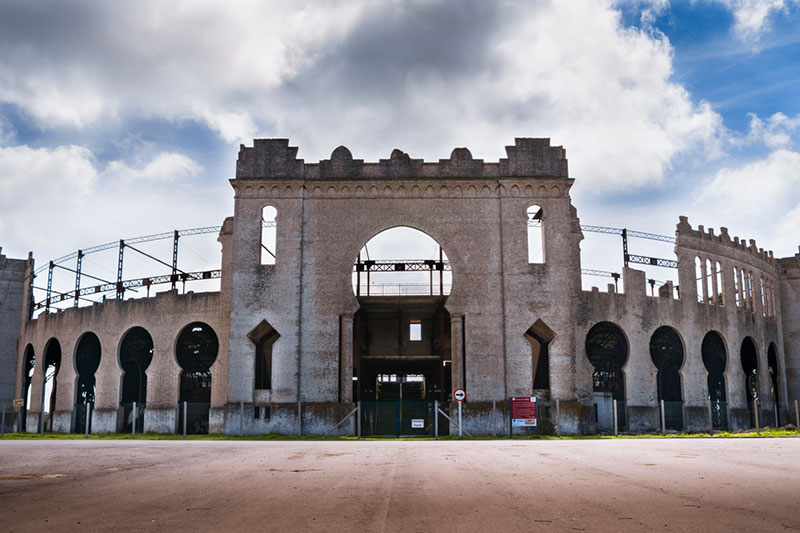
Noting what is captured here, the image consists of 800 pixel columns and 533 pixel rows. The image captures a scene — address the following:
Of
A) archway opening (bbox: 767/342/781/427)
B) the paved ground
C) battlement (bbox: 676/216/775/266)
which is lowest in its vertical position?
the paved ground

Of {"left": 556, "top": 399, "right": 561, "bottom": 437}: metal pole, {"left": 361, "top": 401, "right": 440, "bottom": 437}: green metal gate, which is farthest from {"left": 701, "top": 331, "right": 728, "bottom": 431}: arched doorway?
{"left": 361, "top": 401, "right": 440, "bottom": 437}: green metal gate

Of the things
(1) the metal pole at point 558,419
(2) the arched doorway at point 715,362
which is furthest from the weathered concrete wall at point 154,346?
(2) the arched doorway at point 715,362

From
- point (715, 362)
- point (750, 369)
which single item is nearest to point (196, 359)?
point (715, 362)

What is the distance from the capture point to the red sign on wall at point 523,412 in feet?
124

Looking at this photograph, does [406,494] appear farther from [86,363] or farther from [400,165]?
[86,363]

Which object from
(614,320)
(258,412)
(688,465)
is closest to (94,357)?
(258,412)

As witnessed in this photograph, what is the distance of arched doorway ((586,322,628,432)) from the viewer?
1742 inches

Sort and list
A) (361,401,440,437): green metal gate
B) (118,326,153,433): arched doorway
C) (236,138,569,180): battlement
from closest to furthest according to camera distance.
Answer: (361,401,440,437): green metal gate
(236,138,569,180): battlement
(118,326,153,433): arched doorway

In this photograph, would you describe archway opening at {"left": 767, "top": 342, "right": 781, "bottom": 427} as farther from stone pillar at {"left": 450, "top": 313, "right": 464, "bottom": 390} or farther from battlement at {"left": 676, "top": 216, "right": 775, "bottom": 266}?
stone pillar at {"left": 450, "top": 313, "right": 464, "bottom": 390}

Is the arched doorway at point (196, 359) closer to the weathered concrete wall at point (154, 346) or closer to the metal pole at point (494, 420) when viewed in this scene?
the weathered concrete wall at point (154, 346)

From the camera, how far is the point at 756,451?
2359 centimetres

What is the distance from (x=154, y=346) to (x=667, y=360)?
30982 mm

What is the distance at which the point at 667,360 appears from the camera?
46594 millimetres

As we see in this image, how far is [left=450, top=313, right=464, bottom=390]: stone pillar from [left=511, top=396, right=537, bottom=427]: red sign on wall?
2.84 metres
